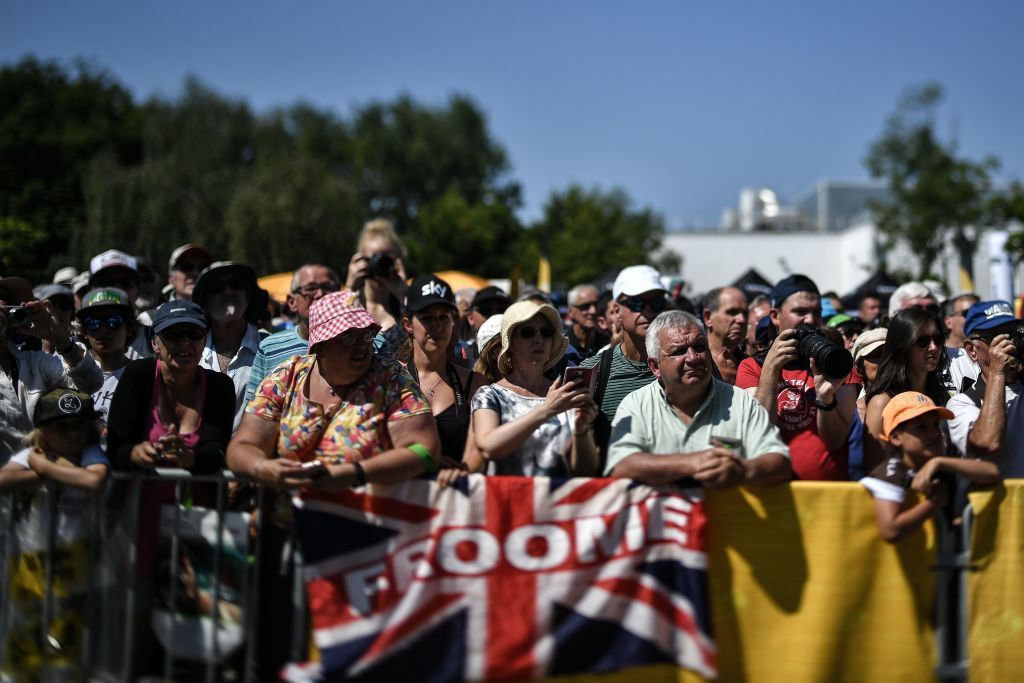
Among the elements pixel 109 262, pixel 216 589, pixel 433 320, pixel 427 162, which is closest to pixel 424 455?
pixel 216 589

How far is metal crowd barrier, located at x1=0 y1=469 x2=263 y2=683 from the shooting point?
426 centimetres

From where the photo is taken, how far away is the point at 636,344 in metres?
5.98

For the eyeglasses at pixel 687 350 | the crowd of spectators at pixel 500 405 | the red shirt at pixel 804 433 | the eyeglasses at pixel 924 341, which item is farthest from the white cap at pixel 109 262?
the eyeglasses at pixel 924 341

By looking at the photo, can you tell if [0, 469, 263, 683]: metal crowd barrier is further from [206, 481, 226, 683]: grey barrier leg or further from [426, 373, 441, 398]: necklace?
[426, 373, 441, 398]: necklace

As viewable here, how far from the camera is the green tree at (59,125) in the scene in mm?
39156

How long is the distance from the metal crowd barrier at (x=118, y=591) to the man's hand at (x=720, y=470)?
5.89 feet

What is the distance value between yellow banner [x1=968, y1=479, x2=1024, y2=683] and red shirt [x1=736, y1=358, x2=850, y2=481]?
0.71m

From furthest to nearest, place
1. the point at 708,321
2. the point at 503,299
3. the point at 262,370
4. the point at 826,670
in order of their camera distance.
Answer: the point at 503,299 < the point at 708,321 < the point at 262,370 < the point at 826,670

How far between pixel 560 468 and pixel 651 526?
529mm

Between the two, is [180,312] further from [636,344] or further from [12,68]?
[12,68]

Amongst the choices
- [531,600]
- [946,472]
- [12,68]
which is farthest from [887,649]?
[12,68]

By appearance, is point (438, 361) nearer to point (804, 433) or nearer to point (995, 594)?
point (804, 433)

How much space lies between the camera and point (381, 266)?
6.97 meters

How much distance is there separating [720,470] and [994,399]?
1.69m
